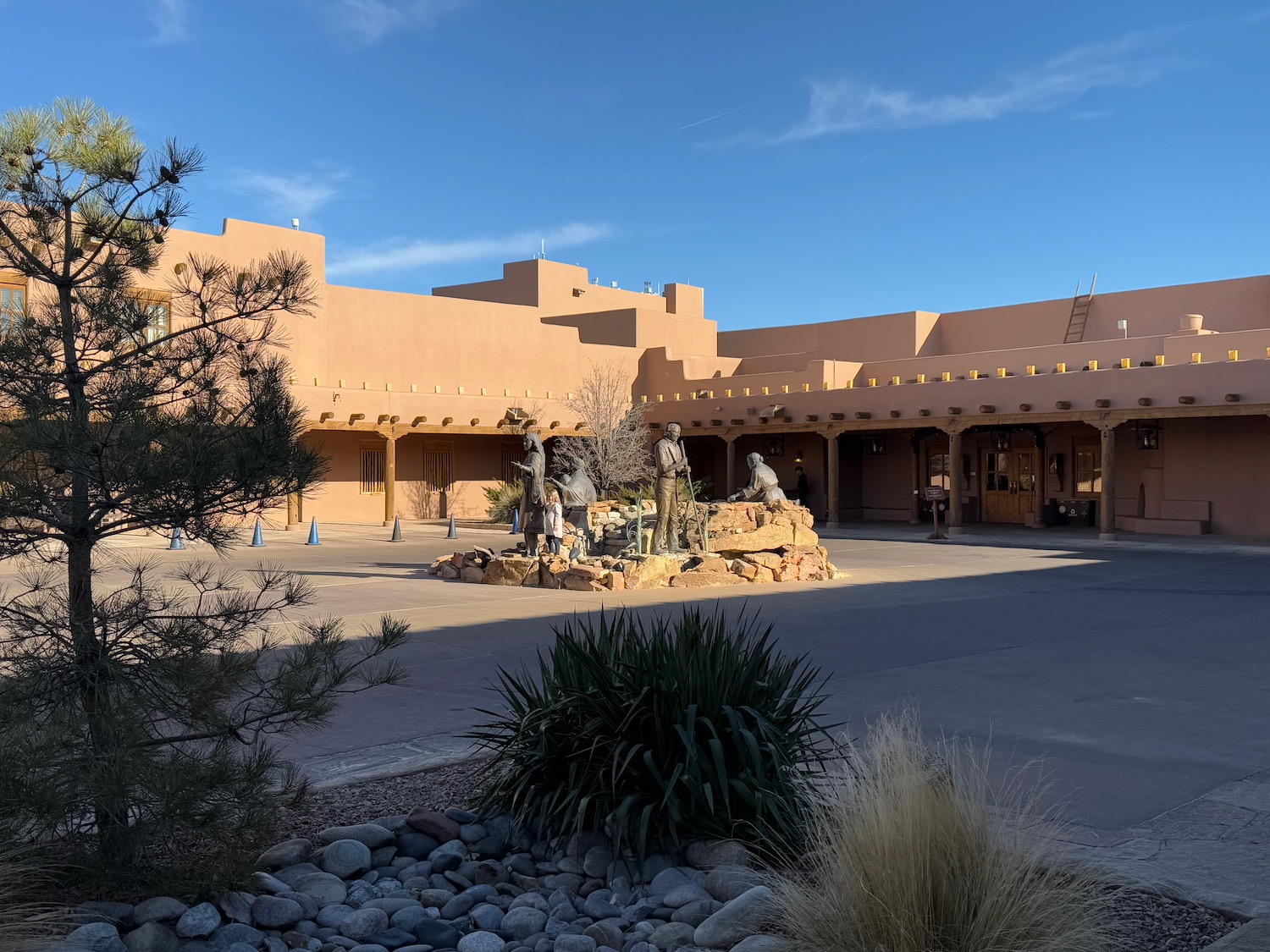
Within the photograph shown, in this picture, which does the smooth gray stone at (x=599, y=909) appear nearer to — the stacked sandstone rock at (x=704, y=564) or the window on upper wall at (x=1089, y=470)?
the stacked sandstone rock at (x=704, y=564)

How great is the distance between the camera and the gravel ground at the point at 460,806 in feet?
11.6

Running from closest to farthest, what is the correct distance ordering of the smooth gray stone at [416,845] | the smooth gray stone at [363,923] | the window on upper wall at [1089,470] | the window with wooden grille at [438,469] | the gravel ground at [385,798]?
the smooth gray stone at [363,923]
the smooth gray stone at [416,845]
the gravel ground at [385,798]
the window on upper wall at [1089,470]
the window with wooden grille at [438,469]

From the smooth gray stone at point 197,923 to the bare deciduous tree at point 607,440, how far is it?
26369 mm

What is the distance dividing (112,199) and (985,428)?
2964cm

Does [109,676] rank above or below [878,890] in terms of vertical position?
above

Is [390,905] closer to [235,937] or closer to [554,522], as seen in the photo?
[235,937]

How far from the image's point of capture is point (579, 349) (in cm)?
3916

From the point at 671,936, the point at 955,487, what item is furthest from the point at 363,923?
the point at 955,487

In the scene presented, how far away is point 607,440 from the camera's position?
32.4 m

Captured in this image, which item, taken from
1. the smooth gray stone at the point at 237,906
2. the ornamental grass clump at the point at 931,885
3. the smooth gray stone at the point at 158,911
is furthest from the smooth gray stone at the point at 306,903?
the ornamental grass clump at the point at 931,885

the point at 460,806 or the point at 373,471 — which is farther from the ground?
the point at 373,471

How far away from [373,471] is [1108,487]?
2078cm

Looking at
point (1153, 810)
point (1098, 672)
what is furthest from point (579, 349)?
point (1153, 810)

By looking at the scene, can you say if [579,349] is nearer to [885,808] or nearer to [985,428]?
[985,428]
